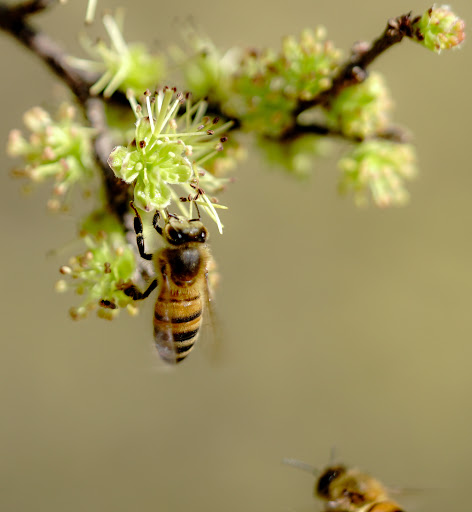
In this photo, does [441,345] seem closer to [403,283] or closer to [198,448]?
[403,283]

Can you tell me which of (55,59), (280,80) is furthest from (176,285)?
(55,59)

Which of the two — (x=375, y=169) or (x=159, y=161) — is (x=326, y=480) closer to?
(x=375, y=169)

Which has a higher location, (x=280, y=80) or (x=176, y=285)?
(x=280, y=80)

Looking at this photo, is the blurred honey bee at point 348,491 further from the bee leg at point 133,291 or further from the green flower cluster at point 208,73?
the green flower cluster at point 208,73

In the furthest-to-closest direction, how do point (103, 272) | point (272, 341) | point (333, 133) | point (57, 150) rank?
point (272, 341) < point (333, 133) < point (57, 150) < point (103, 272)

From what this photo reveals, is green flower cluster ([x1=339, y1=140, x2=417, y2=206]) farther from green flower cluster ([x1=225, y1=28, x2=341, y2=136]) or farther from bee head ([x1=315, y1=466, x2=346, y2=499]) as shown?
bee head ([x1=315, y1=466, x2=346, y2=499])
